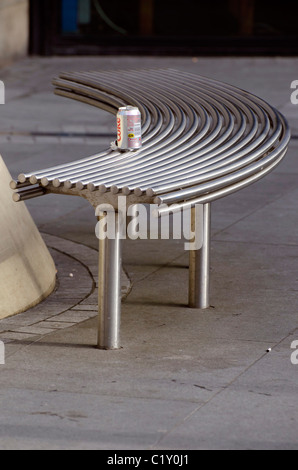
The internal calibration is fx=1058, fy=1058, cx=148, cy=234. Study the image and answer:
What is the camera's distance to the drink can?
20.1 feet

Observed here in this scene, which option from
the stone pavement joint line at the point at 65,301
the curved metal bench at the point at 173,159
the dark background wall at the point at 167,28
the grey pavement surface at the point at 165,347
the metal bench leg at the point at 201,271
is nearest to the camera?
the grey pavement surface at the point at 165,347

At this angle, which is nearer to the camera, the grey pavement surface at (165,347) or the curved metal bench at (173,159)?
the grey pavement surface at (165,347)

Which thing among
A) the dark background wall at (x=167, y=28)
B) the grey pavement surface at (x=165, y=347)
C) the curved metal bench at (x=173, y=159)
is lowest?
the grey pavement surface at (x=165, y=347)

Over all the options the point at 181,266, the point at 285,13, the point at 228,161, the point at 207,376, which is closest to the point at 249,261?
the point at 181,266

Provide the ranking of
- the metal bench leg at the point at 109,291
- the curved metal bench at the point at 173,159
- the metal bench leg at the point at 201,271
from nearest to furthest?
the curved metal bench at the point at 173,159
the metal bench leg at the point at 109,291
the metal bench leg at the point at 201,271

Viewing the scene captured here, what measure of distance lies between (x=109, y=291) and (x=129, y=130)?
1.02 m

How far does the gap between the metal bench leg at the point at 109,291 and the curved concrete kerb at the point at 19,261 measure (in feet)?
2.59

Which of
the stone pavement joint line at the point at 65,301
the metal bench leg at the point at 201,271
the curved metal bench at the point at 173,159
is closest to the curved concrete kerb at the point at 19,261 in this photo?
the stone pavement joint line at the point at 65,301

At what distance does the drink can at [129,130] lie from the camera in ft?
20.1

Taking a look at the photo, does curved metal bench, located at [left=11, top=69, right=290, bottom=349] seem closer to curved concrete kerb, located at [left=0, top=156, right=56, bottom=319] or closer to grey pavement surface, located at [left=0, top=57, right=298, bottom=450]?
grey pavement surface, located at [left=0, top=57, right=298, bottom=450]

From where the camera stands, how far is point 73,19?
1850 cm

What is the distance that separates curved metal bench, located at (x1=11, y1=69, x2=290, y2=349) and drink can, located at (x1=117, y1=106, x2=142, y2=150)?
0.19 feet

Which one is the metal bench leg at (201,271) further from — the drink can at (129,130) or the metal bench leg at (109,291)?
the metal bench leg at (109,291)

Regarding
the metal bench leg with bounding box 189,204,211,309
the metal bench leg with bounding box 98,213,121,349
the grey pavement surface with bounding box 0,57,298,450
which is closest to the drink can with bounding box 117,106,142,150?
the metal bench leg with bounding box 189,204,211,309
